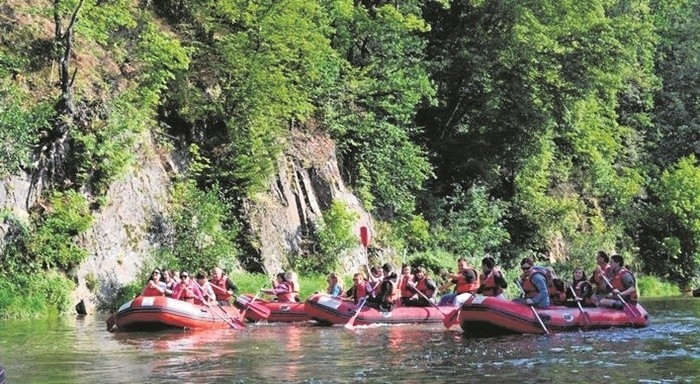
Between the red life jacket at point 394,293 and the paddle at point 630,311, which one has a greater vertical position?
the red life jacket at point 394,293

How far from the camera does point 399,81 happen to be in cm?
3259

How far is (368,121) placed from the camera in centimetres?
3241

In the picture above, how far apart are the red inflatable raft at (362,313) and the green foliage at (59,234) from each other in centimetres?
594

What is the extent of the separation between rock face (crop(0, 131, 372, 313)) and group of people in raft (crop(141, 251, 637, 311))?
276 centimetres

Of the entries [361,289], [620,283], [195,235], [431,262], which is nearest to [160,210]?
[195,235]

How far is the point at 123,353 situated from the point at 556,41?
2593 centimetres

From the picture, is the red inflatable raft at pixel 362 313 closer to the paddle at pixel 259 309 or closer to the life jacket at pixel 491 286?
the paddle at pixel 259 309

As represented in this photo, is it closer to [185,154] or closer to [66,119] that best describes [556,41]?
[185,154]

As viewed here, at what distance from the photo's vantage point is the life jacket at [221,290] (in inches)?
819

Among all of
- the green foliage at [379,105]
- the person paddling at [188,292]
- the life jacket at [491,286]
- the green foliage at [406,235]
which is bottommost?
the life jacket at [491,286]

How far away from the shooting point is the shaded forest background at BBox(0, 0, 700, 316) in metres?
23.0

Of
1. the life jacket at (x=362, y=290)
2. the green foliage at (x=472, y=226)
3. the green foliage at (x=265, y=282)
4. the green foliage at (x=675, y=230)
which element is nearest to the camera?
the life jacket at (x=362, y=290)

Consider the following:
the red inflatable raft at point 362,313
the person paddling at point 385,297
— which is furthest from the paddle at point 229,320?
the person paddling at point 385,297

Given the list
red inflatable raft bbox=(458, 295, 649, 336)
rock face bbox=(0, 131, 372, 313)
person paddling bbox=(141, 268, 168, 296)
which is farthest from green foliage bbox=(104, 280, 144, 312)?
red inflatable raft bbox=(458, 295, 649, 336)
